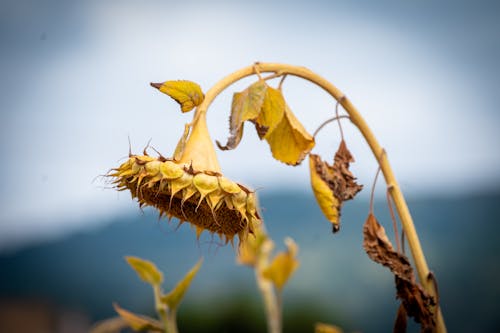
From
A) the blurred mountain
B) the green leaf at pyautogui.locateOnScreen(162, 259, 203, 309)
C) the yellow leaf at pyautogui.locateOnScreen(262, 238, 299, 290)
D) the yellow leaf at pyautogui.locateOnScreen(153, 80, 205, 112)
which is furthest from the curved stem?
the blurred mountain

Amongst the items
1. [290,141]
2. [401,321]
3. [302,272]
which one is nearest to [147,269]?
[290,141]

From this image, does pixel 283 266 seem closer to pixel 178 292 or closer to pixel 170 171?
pixel 178 292

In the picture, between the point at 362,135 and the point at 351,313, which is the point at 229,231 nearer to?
the point at 362,135

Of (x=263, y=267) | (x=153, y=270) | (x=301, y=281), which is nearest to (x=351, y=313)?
(x=301, y=281)

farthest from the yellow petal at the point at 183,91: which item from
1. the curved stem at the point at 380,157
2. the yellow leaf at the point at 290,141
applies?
the yellow leaf at the point at 290,141

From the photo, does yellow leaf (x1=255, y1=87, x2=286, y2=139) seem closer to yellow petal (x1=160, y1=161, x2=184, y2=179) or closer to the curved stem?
the curved stem

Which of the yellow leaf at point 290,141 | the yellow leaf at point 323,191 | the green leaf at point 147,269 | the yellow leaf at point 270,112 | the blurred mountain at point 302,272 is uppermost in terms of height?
the yellow leaf at point 270,112

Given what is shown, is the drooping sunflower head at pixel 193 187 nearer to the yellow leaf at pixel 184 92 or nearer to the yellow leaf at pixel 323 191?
the yellow leaf at pixel 184 92
